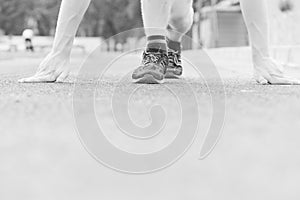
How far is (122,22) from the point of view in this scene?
35969mm

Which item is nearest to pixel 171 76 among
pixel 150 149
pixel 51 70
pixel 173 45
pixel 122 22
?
pixel 173 45

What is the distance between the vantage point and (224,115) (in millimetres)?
1526

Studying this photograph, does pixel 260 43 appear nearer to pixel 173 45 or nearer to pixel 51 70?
pixel 173 45

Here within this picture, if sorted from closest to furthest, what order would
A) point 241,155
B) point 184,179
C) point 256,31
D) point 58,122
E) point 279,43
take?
point 184,179
point 241,155
point 58,122
point 256,31
point 279,43

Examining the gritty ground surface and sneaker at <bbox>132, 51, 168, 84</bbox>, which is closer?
the gritty ground surface

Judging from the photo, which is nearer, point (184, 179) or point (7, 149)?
point (184, 179)

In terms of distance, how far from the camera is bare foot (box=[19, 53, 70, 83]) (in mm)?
2629

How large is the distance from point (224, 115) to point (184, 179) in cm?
66

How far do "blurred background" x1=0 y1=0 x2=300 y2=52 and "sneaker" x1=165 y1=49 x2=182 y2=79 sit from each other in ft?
16.1

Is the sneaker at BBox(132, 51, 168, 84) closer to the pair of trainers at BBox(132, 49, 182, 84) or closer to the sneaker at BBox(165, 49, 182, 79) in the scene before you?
the pair of trainers at BBox(132, 49, 182, 84)

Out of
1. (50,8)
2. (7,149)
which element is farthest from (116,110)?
(50,8)

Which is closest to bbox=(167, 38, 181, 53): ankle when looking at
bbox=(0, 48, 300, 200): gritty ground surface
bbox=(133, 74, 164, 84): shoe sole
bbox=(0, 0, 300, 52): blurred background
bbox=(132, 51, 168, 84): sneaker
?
bbox=(132, 51, 168, 84): sneaker

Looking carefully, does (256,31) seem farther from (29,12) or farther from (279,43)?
(29,12)

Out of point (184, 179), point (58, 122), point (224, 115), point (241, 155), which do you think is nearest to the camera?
point (184, 179)
